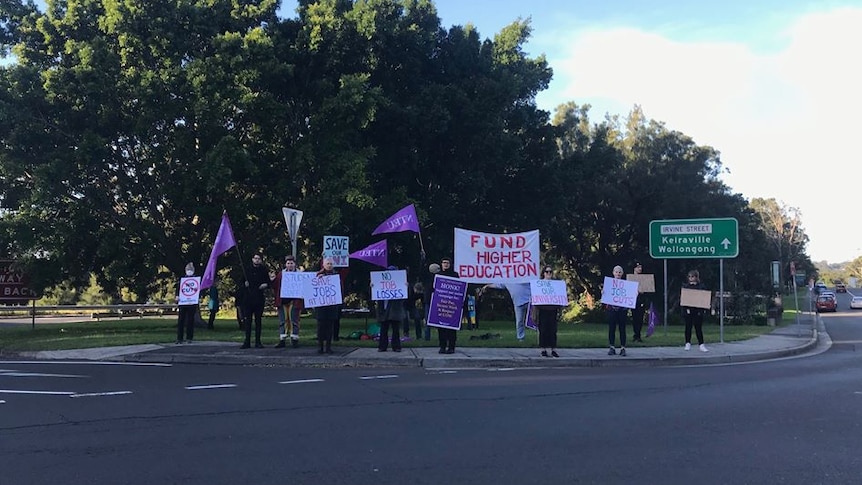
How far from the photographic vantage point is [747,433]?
6.90m

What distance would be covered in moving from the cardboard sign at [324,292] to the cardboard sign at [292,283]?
488mm

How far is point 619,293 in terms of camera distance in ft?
47.6

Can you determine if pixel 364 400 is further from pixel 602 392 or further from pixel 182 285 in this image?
pixel 182 285

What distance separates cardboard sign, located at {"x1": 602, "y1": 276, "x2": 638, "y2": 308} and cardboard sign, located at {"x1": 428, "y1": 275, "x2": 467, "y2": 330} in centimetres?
308

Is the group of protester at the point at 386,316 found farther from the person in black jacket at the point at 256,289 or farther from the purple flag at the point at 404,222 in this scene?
the purple flag at the point at 404,222

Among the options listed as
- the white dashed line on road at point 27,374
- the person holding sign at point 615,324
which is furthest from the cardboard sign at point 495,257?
the white dashed line on road at point 27,374

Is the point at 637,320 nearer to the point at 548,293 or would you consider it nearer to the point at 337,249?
the point at 548,293

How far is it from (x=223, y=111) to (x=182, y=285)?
730cm

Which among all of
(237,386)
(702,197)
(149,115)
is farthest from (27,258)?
(702,197)

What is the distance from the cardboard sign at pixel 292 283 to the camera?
1437 centimetres

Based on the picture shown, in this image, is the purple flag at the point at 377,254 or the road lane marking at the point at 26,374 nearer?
the road lane marking at the point at 26,374

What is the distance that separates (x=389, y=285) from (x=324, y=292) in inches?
53.0

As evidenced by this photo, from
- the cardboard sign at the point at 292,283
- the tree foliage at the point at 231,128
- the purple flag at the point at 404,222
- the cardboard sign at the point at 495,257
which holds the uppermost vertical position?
the tree foliage at the point at 231,128

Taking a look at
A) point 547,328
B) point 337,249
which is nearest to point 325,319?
point 547,328
